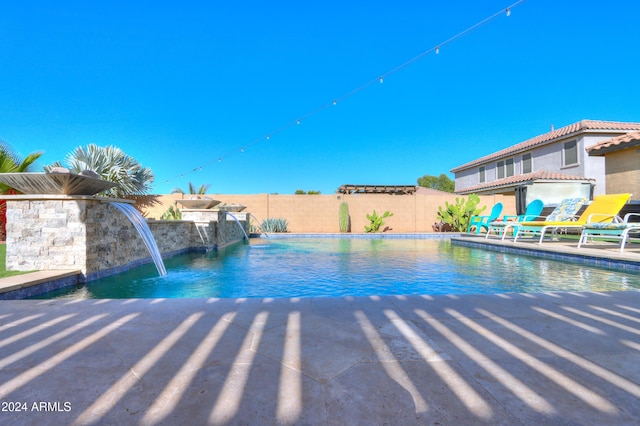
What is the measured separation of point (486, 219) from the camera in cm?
1324

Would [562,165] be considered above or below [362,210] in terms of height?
above

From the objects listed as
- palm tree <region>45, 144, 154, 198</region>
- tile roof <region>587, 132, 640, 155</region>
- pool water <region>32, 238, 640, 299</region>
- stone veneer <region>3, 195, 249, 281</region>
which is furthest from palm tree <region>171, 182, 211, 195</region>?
tile roof <region>587, 132, 640, 155</region>

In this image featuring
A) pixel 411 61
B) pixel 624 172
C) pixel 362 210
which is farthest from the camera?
pixel 362 210

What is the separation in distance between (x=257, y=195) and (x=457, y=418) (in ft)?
50.9

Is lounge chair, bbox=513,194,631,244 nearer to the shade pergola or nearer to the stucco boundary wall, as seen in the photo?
the stucco boundary wall

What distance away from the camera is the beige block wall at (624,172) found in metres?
8.94

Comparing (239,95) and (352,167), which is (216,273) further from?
(352,167)

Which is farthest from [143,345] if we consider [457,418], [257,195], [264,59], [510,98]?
[510,98]

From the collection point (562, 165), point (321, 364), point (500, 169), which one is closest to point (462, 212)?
point (562, 165)

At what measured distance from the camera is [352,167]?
26203mm

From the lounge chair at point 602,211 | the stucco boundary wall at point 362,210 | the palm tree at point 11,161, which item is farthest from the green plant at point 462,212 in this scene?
the palm tree at point 11,161

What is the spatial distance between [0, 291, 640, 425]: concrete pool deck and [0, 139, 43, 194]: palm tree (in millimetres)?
9550

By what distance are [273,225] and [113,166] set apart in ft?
28.0

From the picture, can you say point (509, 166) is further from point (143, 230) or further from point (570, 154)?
point (143, 230)
